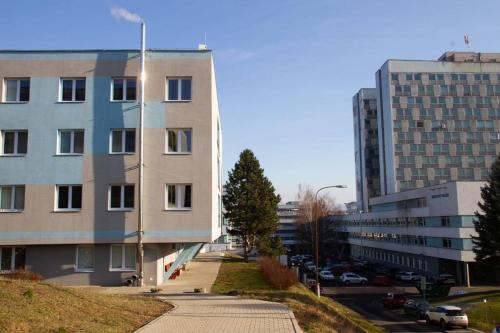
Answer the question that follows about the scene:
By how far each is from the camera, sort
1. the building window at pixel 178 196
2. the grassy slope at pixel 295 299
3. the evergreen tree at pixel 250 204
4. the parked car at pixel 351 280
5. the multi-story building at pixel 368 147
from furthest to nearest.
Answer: the multi-story building at pixel 368 147 < the parked car at pixel 351 280 < the evergreen tree at pixel 250 204 < the building window at pixel 178 196 < the grassy slope at pixel 295 299

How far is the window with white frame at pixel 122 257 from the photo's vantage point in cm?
2470

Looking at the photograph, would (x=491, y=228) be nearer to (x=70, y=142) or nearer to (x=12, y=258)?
(x=70, y=142)

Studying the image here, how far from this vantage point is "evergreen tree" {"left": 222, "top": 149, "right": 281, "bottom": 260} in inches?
1886

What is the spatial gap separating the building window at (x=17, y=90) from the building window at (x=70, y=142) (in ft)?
9.49

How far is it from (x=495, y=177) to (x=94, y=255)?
117ft

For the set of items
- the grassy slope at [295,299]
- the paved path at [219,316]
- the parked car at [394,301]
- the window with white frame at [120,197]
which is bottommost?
the parked car at [394,301]

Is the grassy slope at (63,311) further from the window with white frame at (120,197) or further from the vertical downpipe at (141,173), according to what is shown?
the window with white frame at (120,197)

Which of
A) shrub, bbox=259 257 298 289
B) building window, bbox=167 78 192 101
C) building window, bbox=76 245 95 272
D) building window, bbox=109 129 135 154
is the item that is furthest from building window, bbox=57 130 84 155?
shrub, bbox=259 257 298 289

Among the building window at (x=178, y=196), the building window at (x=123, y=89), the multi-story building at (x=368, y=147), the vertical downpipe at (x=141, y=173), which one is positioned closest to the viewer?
the vertical downpipe at (x=141, y=173)

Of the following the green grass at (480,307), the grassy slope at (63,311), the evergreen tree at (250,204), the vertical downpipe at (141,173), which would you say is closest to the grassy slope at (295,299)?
the vertical downpipe at (141,173)

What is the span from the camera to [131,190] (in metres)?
24.9

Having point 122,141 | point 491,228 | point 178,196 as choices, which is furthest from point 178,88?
point 491,228

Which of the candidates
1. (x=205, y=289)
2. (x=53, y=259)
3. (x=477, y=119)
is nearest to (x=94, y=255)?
(x=53, y=259)

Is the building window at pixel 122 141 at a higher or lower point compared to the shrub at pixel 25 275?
higher
